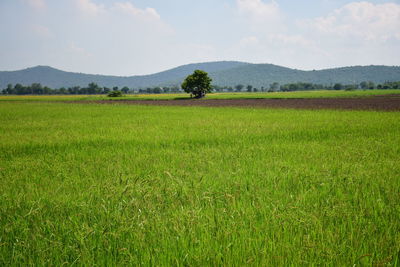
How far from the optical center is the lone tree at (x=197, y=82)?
85.6 meters

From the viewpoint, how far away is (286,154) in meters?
7.93

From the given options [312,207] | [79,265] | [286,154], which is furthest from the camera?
[286,154]

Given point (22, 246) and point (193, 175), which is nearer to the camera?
point (22, 246)

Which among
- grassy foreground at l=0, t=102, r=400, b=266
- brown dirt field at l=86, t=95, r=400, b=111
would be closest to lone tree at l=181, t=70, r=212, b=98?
brown dirt field at l=86, t=95, r=400, b=111

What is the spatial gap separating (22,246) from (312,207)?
12.8 feet

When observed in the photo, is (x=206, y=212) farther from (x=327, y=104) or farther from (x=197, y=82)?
(x=197, y=82)

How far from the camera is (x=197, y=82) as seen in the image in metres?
→ 86.2

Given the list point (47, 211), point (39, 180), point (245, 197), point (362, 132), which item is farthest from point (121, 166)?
point (362, 132)

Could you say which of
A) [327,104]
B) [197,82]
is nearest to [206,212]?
[327,104]

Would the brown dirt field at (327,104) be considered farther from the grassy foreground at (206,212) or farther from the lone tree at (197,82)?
the lone tree at (197,82)

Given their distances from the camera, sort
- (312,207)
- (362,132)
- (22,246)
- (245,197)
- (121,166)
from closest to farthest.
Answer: (22,246), (312,207), (245,197), (121,166), (362,132)

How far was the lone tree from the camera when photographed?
85625 mm

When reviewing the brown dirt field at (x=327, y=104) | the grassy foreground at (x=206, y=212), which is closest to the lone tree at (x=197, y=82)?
the brown dirt field at (x=327, y=104)

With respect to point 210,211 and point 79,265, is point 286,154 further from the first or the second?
point 79,265
